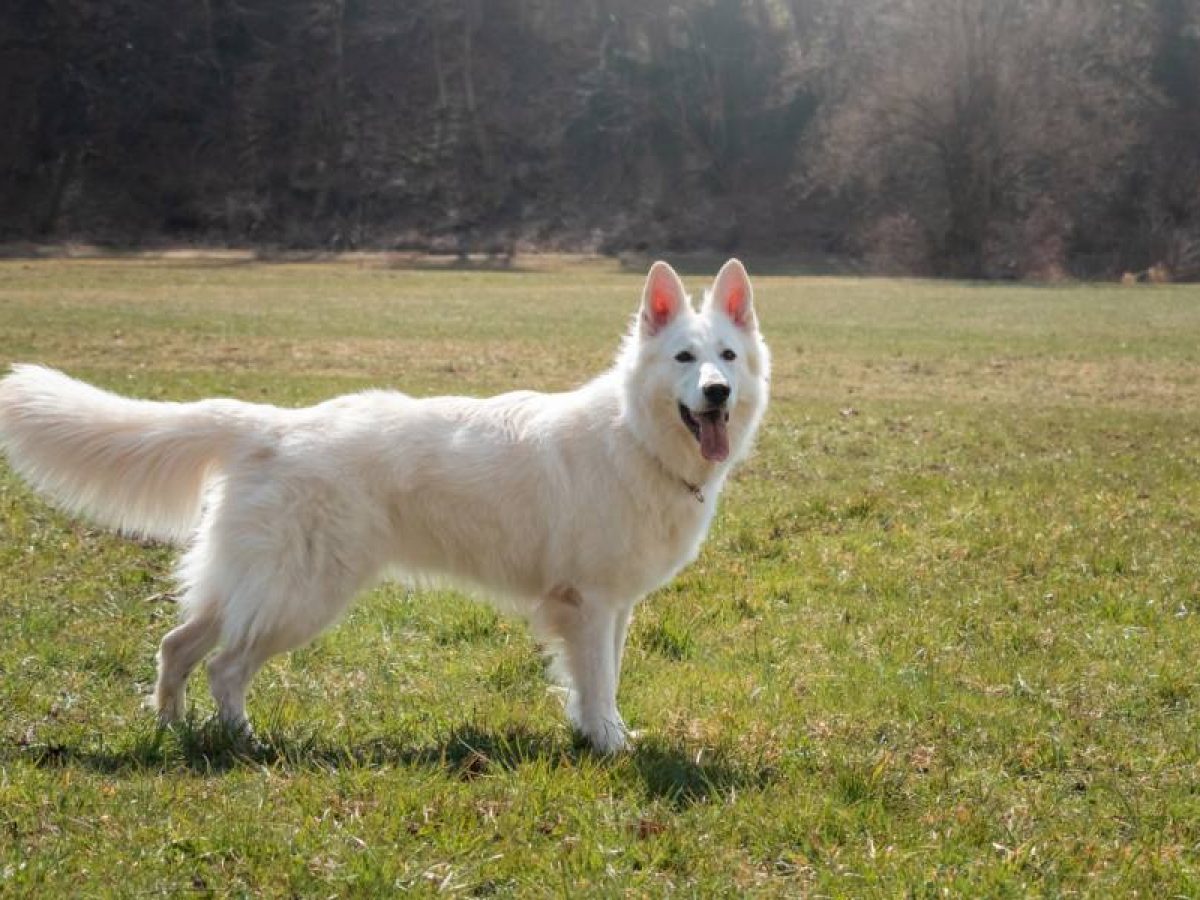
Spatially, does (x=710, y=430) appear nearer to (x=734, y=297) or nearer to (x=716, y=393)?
(x=716, y=393)

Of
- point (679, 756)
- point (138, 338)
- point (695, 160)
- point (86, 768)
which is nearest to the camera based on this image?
point (86, 768)

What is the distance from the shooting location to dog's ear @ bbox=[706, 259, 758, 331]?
6.25 meters

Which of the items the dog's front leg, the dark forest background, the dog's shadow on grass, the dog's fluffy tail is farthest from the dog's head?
the dark forest background

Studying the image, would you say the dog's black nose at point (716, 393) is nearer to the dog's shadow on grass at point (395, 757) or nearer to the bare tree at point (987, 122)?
the dog's shadow on grass at point (395, 757)

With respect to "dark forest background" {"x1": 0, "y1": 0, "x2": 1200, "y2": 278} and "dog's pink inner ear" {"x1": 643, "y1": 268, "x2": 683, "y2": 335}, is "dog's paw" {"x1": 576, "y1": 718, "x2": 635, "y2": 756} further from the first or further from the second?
"dark forest background" {"x1": 0, "y1": 0, "x2": 1200, "y2": 278}

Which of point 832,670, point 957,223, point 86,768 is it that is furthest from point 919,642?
point 957,223

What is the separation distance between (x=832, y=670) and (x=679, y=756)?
1593 millimetres

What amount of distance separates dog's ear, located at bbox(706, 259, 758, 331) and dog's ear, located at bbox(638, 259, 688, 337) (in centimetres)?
18

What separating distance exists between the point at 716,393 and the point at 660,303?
67 centimetres

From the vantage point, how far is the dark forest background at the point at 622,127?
59750 millimetres

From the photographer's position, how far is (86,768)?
192 inches

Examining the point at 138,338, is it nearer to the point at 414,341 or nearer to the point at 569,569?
the point at 414,341

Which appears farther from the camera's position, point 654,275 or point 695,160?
point 695,160

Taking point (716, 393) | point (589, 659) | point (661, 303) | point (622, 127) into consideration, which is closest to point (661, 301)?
point (661, 303)
